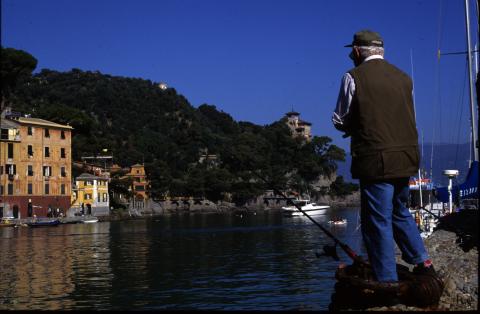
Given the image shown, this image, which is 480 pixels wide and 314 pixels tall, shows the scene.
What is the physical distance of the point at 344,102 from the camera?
5.01 metres

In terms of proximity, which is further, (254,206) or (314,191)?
(314,191)

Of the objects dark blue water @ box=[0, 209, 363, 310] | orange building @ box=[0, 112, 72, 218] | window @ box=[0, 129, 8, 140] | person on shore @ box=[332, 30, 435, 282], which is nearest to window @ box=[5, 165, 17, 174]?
orange building @ box=[0, 112, 72, 218]

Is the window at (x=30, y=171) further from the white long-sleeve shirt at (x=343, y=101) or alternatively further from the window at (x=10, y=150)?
the white long-sleeve shirt at (x=343, y=101)

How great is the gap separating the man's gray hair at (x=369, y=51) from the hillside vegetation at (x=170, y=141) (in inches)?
4293

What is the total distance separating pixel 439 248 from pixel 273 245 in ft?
113

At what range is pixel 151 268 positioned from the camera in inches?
1130

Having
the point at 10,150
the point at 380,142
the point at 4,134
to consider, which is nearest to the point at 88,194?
the point at 10,150

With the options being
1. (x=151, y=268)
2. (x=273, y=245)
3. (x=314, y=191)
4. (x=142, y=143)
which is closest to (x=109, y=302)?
(x=151, y=268)

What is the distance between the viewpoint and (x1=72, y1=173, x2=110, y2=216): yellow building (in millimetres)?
96250

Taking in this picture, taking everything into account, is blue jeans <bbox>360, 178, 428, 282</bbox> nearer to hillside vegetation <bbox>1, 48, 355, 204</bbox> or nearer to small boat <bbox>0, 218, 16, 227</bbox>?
small boat <bbox>0, 218, 16, 227</bbox>

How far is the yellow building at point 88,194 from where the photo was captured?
96.2 m

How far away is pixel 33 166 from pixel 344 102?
8374 cm

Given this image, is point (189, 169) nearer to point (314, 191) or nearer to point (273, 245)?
point (314, 191)

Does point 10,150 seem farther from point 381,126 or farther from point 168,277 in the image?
point 381,126
